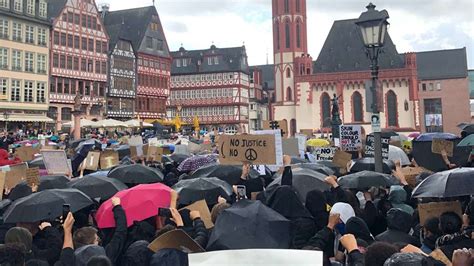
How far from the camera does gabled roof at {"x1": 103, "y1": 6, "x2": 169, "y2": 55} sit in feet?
189

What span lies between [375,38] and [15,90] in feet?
135

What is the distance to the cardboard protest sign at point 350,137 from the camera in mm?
12555

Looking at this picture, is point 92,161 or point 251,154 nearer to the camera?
point 251,154

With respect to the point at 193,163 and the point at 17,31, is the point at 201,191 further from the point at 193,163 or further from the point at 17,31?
the point at 17,31

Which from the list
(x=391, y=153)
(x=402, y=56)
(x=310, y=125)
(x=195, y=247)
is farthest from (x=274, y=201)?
(x=402, y=56)

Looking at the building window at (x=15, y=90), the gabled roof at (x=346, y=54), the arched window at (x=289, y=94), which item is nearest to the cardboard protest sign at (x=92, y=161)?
the building window at (x=15, y=90)

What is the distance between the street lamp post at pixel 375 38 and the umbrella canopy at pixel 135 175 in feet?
12.4

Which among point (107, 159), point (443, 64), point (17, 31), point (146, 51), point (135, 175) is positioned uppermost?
point (443, 64)

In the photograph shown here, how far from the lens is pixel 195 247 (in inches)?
155

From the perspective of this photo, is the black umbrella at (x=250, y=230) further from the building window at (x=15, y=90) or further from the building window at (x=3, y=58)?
the building window at (x=3, y=58)

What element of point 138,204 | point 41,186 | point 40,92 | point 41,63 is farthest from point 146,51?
point 138,204

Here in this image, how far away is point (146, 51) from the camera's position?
2286 inches

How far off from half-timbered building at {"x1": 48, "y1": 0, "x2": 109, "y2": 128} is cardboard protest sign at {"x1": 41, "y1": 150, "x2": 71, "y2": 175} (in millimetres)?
38963

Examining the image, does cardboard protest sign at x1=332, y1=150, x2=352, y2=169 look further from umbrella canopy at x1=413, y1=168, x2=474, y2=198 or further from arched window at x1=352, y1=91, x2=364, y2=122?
arched window at x1=352, y1=91, x2=364, y2=122
